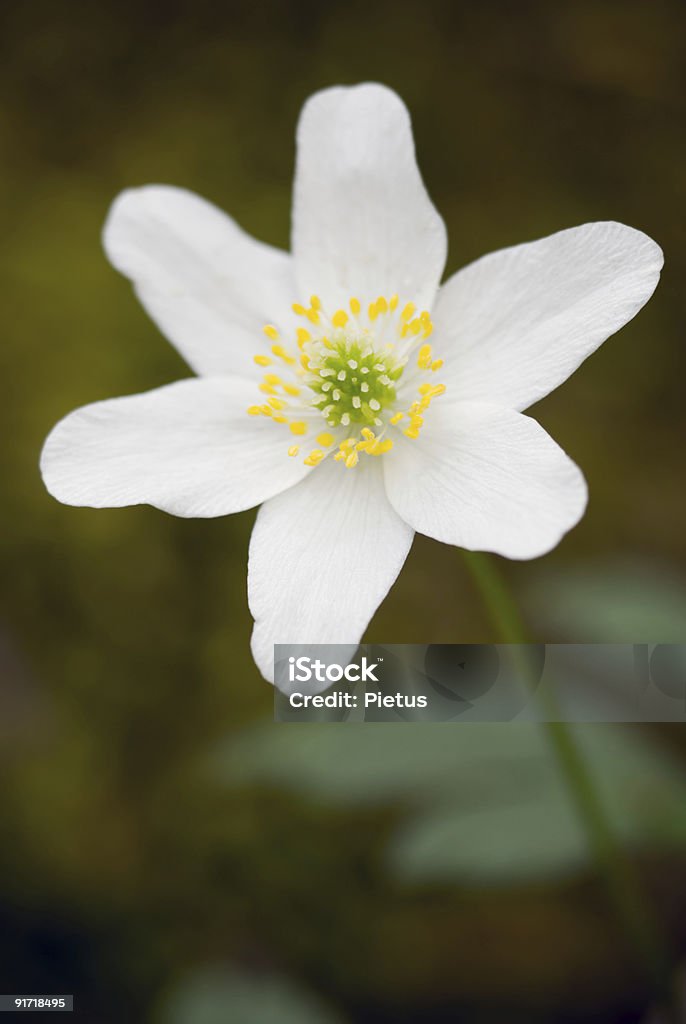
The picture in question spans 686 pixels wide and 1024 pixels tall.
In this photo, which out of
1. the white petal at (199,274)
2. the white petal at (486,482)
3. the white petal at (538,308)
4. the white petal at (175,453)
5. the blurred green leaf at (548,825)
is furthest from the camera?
the blurred green leaf at (548,825)

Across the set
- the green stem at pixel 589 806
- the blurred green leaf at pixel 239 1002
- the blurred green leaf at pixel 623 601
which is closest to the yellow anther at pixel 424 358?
the green stem at pixel 589 806

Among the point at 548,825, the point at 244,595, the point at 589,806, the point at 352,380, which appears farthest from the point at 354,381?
the point at 244,595

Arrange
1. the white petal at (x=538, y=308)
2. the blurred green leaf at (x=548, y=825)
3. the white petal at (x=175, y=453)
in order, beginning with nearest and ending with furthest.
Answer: the white petal at (x=538, y=308) < the white petal at (x=175, y=453) < the blurred green leaf at (x=548, y=825)

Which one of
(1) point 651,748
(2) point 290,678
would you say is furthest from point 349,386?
(1) point 651,748

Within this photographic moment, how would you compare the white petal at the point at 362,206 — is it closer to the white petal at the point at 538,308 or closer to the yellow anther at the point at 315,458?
the white petal at the point at 538,308

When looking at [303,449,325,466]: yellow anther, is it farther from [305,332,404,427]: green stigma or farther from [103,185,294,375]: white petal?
[103,185,294,375]: white petal

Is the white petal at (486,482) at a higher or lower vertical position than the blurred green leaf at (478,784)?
Answer: higher

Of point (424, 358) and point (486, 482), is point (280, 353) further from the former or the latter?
point (486, 482)
